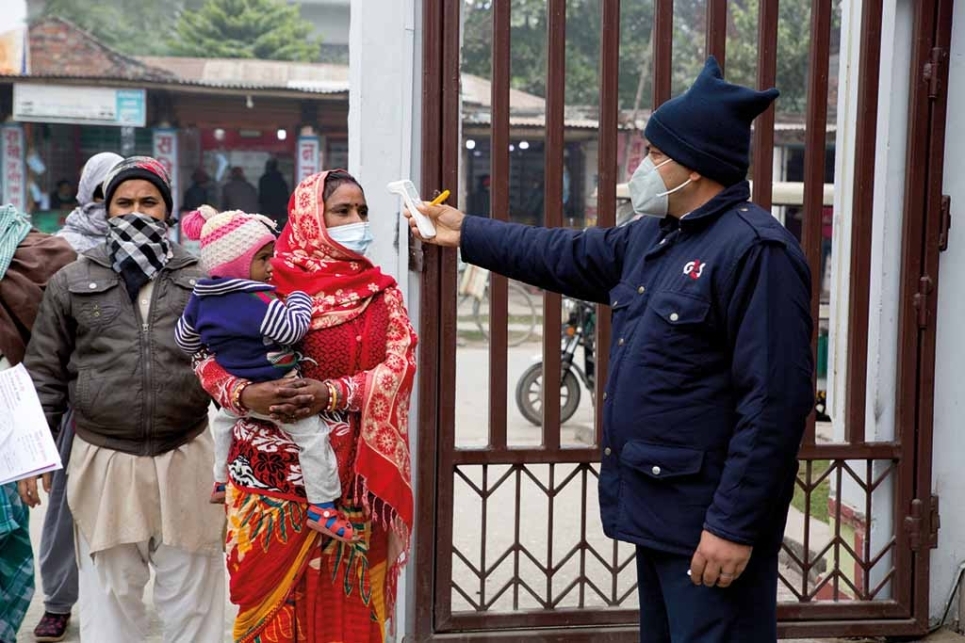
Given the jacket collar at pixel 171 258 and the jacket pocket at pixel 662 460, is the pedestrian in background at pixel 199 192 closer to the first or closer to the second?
the jacket collar at pixel 171 258

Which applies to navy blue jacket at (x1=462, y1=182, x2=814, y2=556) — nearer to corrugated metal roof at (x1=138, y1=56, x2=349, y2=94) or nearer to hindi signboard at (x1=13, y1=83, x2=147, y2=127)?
hindi signboard at (x1=13, y1=83, x2=147, y2=127)

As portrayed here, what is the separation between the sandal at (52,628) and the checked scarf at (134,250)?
165 cm

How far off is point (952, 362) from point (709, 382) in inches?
78.0

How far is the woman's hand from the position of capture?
2855mm

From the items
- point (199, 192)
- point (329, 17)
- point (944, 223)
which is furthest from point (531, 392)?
point (329, 17)

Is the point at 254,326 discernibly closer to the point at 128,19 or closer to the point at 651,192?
the point at 651,192

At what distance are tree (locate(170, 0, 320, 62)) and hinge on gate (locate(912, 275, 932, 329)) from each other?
3052 centimetres

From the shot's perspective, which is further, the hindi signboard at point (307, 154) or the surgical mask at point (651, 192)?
the hindi signboard at point (307, 154)

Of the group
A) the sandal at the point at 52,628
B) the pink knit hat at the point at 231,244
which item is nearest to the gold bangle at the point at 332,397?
Answer: the pink knit hat at the point at 231,244

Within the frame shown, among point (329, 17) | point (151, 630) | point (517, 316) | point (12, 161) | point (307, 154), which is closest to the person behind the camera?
point (151, 630)

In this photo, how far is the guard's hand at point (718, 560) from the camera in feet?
7.89

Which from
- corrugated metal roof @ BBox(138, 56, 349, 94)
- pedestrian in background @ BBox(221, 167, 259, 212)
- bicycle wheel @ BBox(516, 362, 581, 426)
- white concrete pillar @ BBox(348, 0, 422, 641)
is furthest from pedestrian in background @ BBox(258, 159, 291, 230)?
white concrete pillar @ BBox(348, 0, 422, 641)

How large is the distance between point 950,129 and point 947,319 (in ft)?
A: 2.25

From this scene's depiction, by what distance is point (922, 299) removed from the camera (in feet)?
13.0
